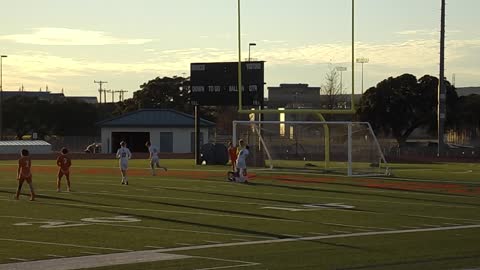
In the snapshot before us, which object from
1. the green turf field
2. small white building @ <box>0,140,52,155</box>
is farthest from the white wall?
the green turf field

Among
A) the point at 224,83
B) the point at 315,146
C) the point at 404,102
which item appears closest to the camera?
the point at 224,83

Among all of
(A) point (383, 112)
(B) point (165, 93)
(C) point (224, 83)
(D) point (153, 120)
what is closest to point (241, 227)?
(C) point (224, 83)

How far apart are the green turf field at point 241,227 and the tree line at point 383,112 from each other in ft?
164

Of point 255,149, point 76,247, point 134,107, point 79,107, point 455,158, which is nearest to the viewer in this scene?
point 76,247

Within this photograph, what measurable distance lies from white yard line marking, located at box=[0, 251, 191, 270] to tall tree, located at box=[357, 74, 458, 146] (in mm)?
67944

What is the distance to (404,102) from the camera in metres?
78.8

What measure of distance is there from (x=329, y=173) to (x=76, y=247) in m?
26.5

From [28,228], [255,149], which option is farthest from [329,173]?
[28,228]

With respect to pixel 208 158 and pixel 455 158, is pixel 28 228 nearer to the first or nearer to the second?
pixel 208 158

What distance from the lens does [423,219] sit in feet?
60.2

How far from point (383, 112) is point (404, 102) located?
2.21 metres

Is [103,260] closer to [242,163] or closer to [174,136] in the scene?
[242,163]

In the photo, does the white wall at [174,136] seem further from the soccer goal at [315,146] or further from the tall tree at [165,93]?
the tall tree at [165,93]

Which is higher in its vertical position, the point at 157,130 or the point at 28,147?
the point at 157,130
